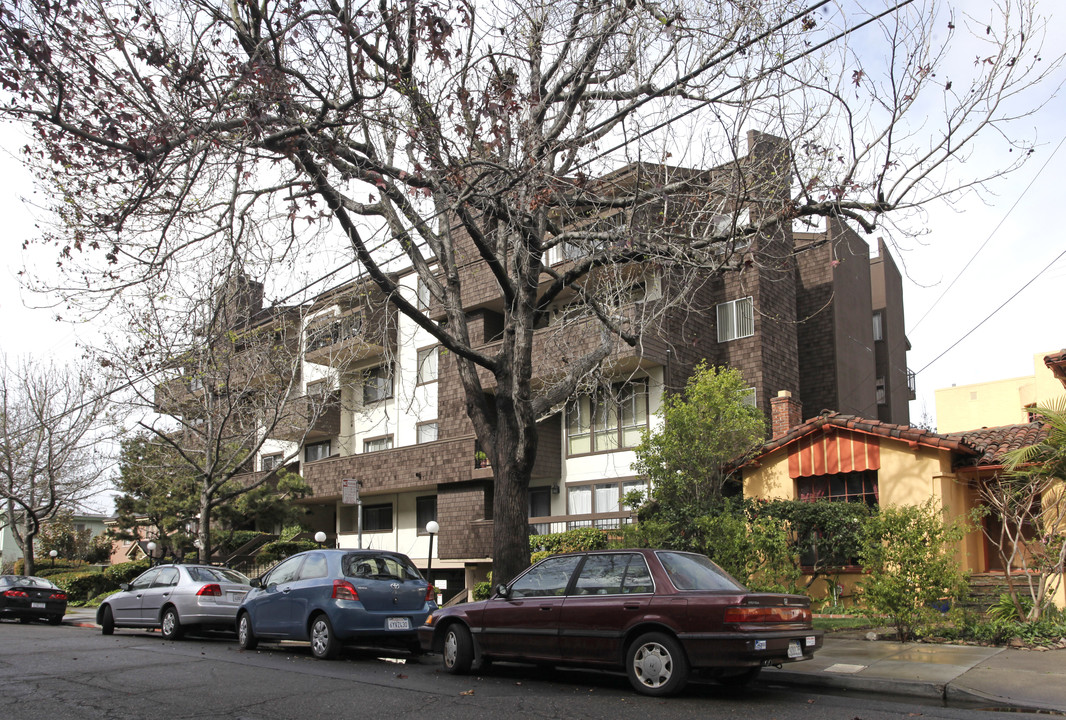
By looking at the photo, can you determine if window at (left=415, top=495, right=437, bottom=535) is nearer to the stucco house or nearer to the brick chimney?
the stucco house

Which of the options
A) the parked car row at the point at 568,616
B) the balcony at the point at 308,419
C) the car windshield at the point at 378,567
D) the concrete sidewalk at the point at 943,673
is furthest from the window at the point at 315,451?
the concrete sidewalk at the point at 943,673

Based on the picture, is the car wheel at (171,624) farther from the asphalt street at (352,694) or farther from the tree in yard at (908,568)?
the tree in yard at (908,568)

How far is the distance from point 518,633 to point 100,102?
710cm

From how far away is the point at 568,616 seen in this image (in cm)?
955

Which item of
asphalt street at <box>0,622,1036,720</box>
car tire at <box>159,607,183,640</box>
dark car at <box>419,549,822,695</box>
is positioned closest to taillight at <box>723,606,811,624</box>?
dark car at <box>419,549,822,695</box>

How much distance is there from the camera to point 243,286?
40.1ft

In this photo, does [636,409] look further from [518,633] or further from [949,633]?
[518,633]

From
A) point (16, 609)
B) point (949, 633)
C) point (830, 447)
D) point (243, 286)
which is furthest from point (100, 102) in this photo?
point (16, 609)

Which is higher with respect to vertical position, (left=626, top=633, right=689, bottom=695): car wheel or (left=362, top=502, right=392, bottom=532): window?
(left=362, top=502, right=392, bottom=532): window

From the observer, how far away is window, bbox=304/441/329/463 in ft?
118

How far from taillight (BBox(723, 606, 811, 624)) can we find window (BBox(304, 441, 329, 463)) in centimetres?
2897

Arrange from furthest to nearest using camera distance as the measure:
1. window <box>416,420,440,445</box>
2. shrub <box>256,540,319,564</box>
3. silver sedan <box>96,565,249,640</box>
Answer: shrub <box>256,540,319,564</box>, window <box>416,420,440,445</box>, silver sedan <box>96,565,249,640</box>

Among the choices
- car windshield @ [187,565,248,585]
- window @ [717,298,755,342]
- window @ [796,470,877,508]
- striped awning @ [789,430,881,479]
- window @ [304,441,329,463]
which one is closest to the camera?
car windshield @ [187,565,248,585]

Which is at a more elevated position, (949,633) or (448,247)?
(448,247)
